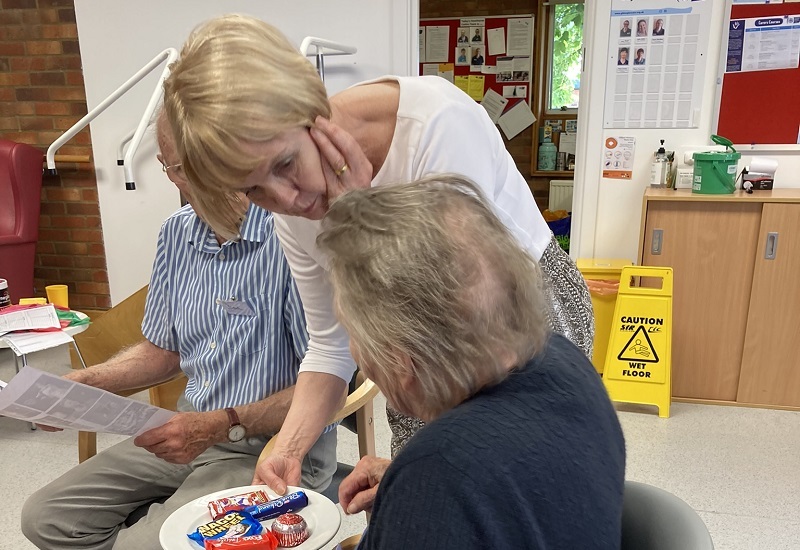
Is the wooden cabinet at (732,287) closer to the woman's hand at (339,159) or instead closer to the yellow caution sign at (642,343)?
the yellow caution sign at (642,343)

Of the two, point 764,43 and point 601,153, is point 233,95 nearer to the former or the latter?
point 601,153

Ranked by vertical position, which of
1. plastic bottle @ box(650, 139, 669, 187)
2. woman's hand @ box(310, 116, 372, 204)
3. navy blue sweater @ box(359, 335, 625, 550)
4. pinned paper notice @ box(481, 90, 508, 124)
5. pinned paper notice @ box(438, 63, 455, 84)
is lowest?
navy blue sweater @ box(359, 335, 625, 550)

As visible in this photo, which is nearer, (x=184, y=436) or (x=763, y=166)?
(x=184, y=436)

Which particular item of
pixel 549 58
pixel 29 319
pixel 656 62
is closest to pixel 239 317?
pixel 29 319

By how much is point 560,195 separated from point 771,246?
8.93ft

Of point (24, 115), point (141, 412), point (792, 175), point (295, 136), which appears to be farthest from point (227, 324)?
point (24, 115)

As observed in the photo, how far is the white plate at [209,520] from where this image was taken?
0.94m

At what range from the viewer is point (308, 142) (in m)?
0.87

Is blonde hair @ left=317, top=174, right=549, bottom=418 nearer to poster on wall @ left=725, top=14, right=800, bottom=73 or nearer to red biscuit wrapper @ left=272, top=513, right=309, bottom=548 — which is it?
red biscuit wrapper @ left=272, top=513, right=309, bottom=548

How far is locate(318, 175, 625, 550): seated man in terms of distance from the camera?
0.58 meters

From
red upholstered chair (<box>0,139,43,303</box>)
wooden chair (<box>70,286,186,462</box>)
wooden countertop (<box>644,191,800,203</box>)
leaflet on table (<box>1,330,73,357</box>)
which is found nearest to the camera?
wooden chair (<box>70,286,186,462</box>)

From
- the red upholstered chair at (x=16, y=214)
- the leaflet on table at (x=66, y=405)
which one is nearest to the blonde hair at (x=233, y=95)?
the leaflet on table at (x=66, y=405)

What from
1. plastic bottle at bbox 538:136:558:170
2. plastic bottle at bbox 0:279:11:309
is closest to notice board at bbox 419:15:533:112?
plastic bottle at bbox 538:136:558:170

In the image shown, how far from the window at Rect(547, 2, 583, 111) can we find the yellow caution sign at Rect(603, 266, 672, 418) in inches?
112
